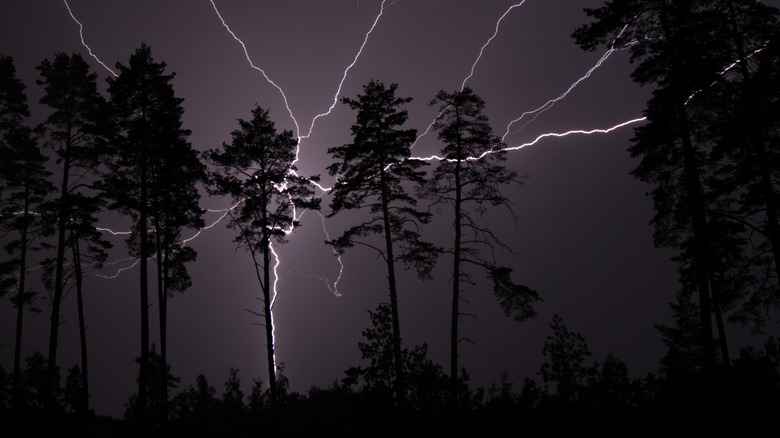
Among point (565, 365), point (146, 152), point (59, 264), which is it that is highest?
point (146, 152)

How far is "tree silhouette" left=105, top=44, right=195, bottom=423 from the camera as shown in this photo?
43.4 ft

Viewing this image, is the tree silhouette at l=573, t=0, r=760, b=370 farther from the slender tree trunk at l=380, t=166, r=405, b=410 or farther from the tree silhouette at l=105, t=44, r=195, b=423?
the tree silhouette at l=105, t=44, r=195, b=423

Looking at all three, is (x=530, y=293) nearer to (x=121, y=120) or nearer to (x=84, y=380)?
(x=121, y=120)

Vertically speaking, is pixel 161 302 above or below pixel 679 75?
below

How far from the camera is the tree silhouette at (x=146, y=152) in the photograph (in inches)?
521

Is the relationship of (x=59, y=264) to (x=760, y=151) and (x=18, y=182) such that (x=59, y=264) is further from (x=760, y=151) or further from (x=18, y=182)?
(x=760, y=151)

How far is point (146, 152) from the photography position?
44.1ft

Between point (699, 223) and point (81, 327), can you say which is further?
point (81, 327)

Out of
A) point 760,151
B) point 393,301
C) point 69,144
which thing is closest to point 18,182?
point 69,144

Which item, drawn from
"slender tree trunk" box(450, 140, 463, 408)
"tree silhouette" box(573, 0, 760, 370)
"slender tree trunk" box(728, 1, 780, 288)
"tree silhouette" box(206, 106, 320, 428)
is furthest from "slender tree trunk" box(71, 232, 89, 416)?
"slender tree trunk" box(728, 1, 780, 288)

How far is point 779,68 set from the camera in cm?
1093

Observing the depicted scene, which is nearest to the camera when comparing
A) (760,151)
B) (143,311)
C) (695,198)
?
(695,198)

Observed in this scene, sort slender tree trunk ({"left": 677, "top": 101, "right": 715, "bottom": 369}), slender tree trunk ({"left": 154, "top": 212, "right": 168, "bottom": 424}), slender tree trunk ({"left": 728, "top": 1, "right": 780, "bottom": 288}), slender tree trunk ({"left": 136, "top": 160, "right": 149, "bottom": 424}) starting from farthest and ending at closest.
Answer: slender tree trunk ({"left": 154, "top": 212, "right": 168, "bottom": 424})
slender tree trunk ({"left": 136, "top": 160, "right": 149, "bottom": 424})
slender tree trunk ({"left": 728, "top": 1, "right": 780, "bottom": 288})
slender tree trunk ({"left": 677, "top": 101, "right": 715, "bottom": 369})

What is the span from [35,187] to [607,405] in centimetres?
2187
